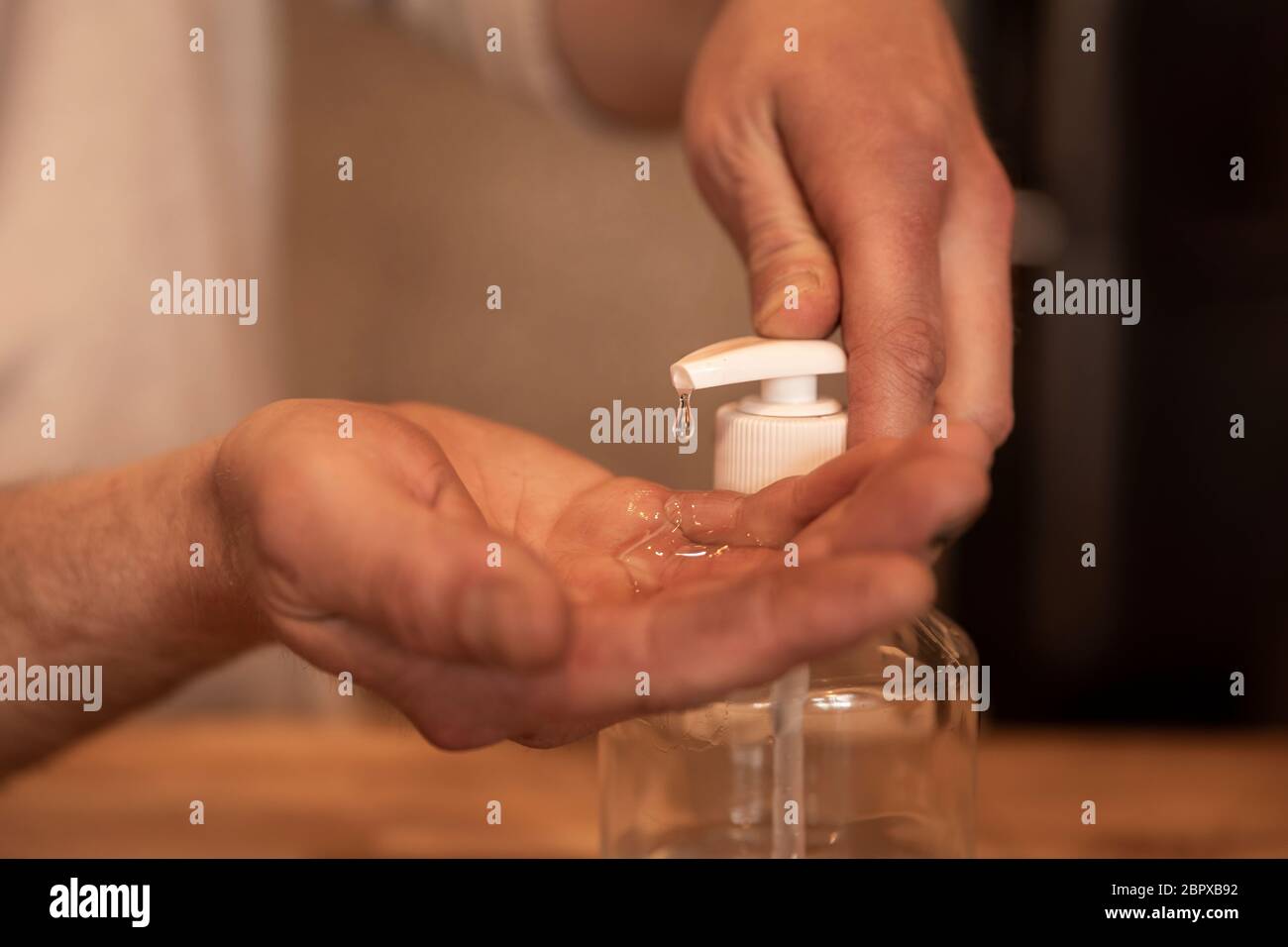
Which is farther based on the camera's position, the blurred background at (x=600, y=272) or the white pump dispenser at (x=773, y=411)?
the blurred background at (x=600, y=272)

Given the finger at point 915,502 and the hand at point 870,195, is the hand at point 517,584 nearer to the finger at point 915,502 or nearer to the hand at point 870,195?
the finger at point 915,502

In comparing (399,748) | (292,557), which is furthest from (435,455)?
(399,748)

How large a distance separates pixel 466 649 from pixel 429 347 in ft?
3.79

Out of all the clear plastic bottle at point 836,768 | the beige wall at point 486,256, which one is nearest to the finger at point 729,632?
the clear plastic bottle at point 836,768

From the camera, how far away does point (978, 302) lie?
0.53 metres

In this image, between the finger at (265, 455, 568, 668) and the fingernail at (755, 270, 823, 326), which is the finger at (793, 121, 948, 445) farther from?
the finger at (265, 455, 568, 668)

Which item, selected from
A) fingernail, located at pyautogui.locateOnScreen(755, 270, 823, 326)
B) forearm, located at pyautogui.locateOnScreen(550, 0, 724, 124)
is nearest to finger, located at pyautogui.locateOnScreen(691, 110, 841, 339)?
fingernail, located at pyautogui.locateOnScreen(755, 270, 823, 326)

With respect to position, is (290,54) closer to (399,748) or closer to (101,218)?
(101,218)

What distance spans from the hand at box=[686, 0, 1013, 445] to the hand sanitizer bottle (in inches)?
4.4

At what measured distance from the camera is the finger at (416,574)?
0.29m

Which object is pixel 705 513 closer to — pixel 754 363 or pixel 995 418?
pixel 754 363

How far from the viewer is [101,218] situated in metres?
0.77

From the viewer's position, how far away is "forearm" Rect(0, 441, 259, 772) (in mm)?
513

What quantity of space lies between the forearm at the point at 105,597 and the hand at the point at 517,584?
0.14 metres
